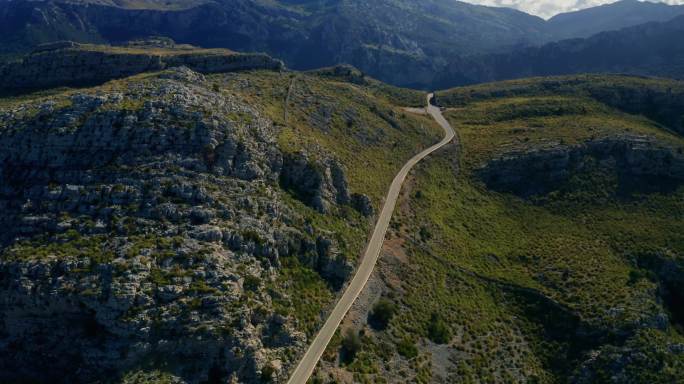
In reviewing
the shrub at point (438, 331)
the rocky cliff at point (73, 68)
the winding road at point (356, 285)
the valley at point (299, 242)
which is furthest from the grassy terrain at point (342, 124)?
the shrub at point (438, 331)

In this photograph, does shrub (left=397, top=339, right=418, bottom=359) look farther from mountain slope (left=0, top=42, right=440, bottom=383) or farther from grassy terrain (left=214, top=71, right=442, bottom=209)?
grassy terrain (left=214, top=71, right=442, bottom=209)

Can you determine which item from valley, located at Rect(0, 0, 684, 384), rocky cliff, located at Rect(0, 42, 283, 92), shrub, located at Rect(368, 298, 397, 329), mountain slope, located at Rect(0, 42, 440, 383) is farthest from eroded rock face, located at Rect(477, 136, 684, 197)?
rocky cliff, located at Rect(0, 42, 283, 92)

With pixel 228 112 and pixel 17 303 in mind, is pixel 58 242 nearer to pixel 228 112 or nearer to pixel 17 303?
pixel 17 303

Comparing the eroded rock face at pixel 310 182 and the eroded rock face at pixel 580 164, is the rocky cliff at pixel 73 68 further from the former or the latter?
the eroded rock face at pixel 580 164

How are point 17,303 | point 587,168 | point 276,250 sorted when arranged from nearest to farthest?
1. point 17,303
2. point 276,250
3. point 587,168

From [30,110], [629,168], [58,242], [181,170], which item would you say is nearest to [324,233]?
[181,170]

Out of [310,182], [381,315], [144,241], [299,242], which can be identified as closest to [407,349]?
[381,315]
